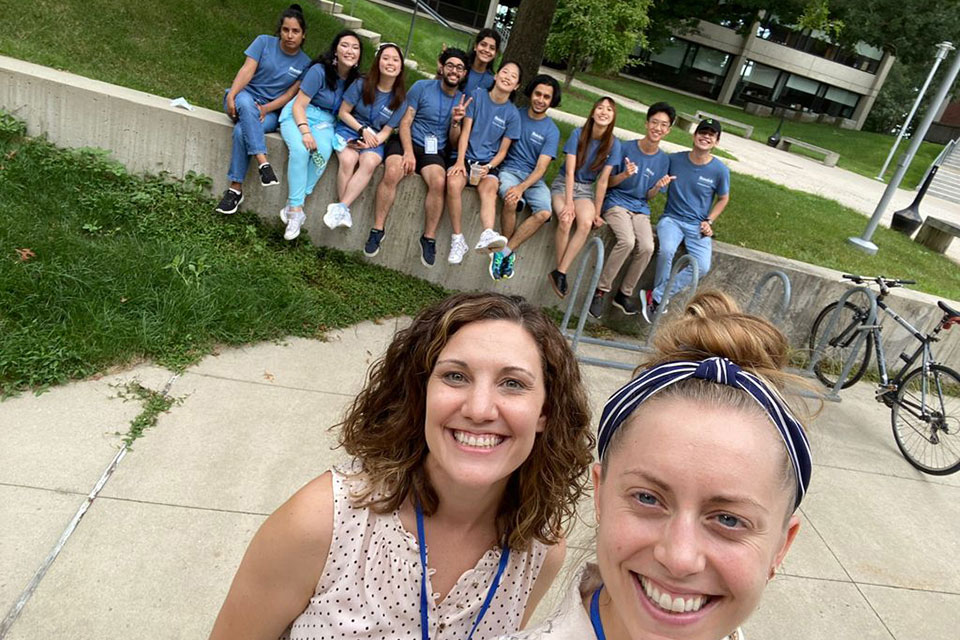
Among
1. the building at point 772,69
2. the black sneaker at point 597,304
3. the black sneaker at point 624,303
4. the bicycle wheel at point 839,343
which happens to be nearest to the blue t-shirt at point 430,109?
the black sneaker at point 597,304

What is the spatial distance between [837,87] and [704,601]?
52852mm

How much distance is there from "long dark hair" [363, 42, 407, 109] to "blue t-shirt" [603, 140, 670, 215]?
1.99 metres

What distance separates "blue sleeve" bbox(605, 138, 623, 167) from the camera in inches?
238

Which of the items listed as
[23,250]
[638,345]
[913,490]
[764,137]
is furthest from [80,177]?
[764,137]

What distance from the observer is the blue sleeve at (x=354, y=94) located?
5.78 metres

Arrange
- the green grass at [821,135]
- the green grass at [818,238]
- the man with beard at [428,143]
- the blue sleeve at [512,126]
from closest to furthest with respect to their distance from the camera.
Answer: the man with beard at [428,143]
the blue sleeve at [512,126]
the green grass at [818,238]
the green grass at [821,135]

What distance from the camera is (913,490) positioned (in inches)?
195

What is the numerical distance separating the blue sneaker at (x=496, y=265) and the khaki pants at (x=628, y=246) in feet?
2.88

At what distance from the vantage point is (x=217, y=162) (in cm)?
582

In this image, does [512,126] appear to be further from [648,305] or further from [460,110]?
[648,305]

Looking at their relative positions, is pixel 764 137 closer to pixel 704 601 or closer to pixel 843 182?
pixel 843 182

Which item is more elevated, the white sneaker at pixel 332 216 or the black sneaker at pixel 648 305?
the white sneaker at pixel 332 216

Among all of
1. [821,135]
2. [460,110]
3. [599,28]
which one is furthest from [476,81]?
[821,135]

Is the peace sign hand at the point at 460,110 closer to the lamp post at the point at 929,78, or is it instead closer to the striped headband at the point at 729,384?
the striped headband at the point at 729,384
